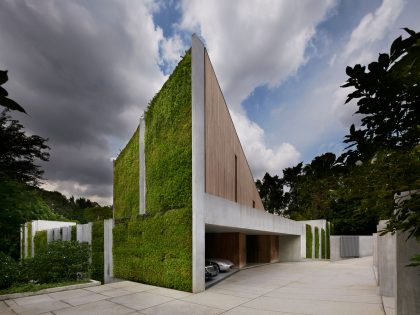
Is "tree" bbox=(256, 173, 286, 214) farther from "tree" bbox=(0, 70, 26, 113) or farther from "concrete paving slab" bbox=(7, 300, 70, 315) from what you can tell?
"tree" bbox=(0, 70, 26, 113)

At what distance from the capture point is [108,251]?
44.1 ft

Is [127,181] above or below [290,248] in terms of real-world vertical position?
above

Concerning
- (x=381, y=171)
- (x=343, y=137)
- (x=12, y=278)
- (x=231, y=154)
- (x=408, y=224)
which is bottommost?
(x=12, y=278)

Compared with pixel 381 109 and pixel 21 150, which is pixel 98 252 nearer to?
pixel 381 109

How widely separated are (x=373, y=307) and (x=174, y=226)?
635 centimetres

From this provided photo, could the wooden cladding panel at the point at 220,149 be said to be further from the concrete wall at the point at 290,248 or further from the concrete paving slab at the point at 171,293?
the concrete wall at the point at 290,248

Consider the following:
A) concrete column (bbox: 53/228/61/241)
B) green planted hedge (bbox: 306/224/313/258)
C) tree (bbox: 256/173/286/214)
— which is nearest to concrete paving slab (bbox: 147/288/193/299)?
concrete column (bbox: 53/228/61/241)

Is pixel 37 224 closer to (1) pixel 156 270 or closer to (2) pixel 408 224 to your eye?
(1) pixel 156 270

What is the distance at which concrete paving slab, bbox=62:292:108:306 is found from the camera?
8.24 meters

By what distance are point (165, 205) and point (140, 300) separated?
3648 mm

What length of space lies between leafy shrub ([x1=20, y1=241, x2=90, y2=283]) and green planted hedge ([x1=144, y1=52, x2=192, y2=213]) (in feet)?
12.1

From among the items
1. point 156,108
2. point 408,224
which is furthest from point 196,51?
point 408,224

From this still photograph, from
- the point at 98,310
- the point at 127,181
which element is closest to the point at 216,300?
the point at 98,310

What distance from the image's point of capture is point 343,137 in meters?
2.68
